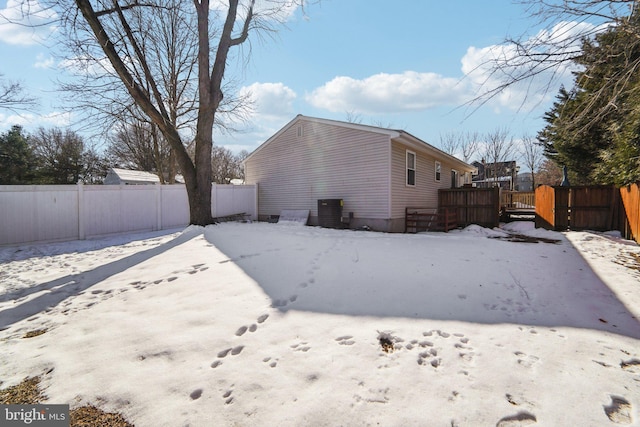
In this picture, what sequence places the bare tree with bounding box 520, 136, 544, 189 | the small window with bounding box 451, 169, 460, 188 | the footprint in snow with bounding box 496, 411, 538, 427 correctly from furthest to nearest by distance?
the bare tree with bounding box 520, 136, 544, 189, the small window with bounding box 451, 169, 460, 188, the footprint in snow with bounding box 496, 411, 538, 427

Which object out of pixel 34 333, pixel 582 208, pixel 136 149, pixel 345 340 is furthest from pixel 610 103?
pixel 136 149

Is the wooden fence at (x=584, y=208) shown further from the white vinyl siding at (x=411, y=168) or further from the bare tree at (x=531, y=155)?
the bare tree at (x=531, y=155)

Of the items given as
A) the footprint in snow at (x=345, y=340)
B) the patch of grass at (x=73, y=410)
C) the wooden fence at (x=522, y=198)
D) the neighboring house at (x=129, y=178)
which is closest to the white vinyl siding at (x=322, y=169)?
the footprint in snow at (x=345, y=340)

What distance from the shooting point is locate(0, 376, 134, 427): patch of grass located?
1690 millimetres

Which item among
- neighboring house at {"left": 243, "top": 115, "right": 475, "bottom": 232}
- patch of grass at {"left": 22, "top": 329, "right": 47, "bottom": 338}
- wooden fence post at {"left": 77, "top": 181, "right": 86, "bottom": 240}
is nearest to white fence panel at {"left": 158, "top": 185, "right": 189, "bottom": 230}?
wooden fence post at {"left": 77, "top": 181, "right": 86, "bottom": 240}

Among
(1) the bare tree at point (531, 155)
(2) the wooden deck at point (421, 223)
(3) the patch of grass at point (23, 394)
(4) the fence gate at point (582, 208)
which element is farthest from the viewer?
(1) the bare tree at point (531, 155)

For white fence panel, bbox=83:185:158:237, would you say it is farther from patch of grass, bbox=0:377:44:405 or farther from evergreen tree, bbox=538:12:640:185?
evergreen tree, bbox=538:12:640:185

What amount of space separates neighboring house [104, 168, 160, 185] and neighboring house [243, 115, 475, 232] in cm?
1395

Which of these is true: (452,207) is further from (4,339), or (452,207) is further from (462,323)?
(4,339)

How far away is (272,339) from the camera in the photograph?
255 cm

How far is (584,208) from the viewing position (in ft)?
30.3

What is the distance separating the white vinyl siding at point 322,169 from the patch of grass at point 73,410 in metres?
8.94

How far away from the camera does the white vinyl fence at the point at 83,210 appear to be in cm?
741

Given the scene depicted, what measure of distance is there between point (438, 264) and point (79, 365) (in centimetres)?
476
